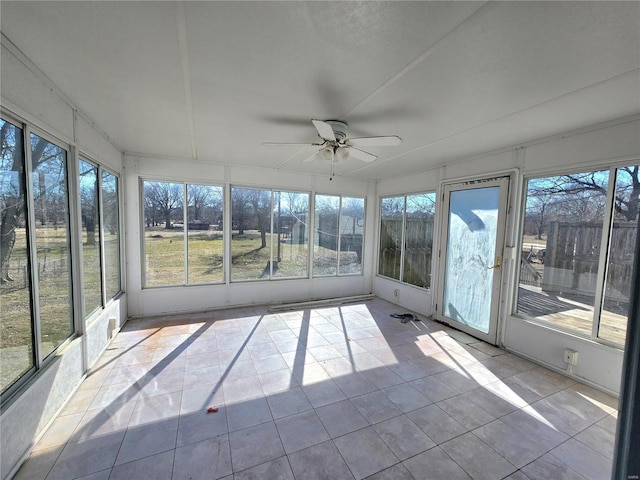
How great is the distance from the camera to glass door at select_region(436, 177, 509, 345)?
3465 millimetres

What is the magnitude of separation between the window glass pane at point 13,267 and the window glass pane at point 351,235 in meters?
4.47

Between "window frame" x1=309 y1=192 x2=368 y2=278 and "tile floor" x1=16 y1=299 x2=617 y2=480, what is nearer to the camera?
"tile floor" x1=16 y1=299 x2=617 y2=480

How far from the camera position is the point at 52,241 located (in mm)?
2164

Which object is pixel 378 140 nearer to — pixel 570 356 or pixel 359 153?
pixel 359 153

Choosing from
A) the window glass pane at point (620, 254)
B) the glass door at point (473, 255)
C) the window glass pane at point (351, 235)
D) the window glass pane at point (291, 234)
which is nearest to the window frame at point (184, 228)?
the window glass pane at point (291, 234)

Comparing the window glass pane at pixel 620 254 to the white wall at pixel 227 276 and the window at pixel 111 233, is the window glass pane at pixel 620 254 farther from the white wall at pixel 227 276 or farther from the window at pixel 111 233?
the window at pixel 111 233

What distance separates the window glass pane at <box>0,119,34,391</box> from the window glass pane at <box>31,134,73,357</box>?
13 centimetres

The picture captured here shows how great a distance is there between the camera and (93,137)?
2846 mm

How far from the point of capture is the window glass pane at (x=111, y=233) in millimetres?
3311

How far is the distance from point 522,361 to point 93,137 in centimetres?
530

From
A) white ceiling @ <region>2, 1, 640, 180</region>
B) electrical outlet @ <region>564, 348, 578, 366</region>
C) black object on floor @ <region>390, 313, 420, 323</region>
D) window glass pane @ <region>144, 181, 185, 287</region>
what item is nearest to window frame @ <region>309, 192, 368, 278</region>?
black object on floor @ <region>390, 313, 420, 323</region>

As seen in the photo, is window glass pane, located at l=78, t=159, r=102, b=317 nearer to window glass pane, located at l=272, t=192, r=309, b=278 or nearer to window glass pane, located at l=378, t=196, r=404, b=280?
window glass pane, located at l=272, t=192, r=309, b=278

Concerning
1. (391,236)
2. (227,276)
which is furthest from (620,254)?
(227,276)

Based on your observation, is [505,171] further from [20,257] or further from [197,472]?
[20,257]
